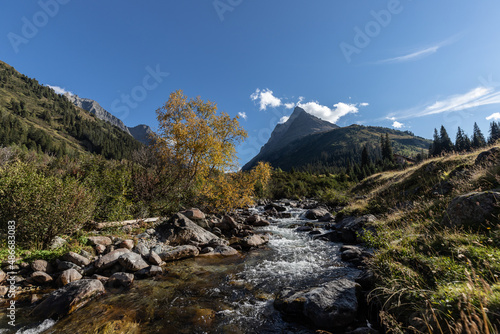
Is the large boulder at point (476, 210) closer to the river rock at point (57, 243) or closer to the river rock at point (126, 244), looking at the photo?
the river rock at point (126, 244)

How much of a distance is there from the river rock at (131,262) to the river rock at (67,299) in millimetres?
1509

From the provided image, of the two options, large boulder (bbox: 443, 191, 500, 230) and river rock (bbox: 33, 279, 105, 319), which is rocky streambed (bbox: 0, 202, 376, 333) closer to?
river rock (bbox: 33, 279, 105, 319)

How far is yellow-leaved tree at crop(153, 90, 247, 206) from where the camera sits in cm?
1434

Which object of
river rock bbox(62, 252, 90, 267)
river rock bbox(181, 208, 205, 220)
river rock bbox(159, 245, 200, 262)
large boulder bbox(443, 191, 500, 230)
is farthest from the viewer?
river rock bbox(181, 208, 205, 220)

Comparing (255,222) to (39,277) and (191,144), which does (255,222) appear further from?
(39,277)

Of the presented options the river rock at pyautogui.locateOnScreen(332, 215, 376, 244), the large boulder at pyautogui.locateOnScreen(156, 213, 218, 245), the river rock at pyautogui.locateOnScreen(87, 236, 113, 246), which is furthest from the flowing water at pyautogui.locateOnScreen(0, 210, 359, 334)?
the river rock at pyautogui.locateOnScreen(87, 236, 113, 246)

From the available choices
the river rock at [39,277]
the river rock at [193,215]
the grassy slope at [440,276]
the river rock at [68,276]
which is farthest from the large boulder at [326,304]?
the river rock at [193,215]

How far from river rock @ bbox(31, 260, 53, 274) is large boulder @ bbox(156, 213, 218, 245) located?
4.33 meters

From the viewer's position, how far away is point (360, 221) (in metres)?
12.9

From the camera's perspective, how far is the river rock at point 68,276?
6.39 meters

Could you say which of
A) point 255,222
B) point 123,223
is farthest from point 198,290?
point 255,222

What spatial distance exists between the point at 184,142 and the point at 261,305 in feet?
36.8

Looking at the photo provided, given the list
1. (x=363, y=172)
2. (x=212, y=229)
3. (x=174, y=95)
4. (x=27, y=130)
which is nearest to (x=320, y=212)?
(x=212, y=229)

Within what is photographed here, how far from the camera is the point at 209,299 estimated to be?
6.09 meters
